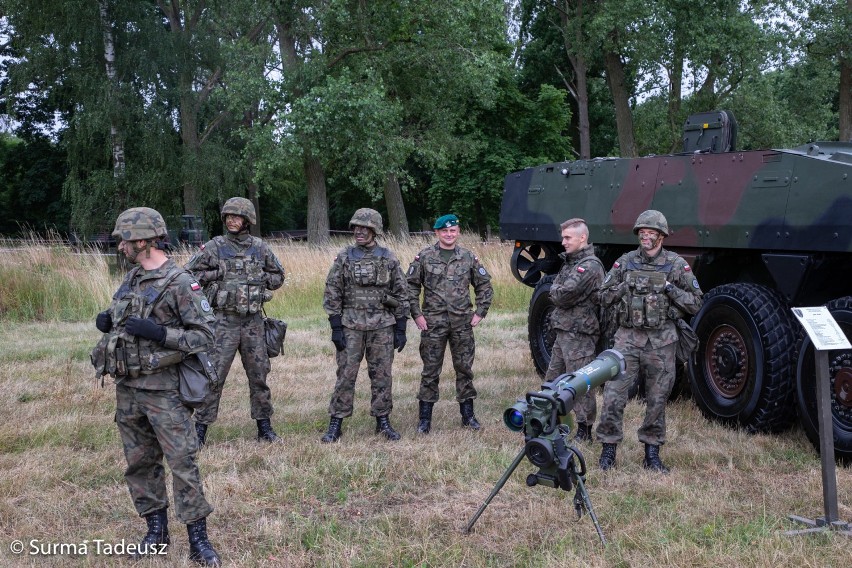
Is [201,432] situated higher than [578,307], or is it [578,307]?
[578,307]

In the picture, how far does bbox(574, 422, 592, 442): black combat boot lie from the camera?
21.9 feet

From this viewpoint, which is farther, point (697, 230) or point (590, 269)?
point (697, 230)

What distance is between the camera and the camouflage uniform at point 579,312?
21.2ft

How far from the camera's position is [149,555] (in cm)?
448

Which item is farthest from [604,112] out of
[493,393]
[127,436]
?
[127,436]

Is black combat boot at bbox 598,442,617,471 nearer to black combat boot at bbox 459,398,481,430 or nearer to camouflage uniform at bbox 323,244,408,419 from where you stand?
black combat boot at bbox 459,398,481,430

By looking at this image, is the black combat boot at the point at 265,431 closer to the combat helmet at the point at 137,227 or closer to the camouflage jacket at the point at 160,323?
the camouflage jacket at the point at 160,323

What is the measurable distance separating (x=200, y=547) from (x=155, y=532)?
311 mm

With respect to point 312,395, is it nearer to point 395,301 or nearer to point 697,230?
point 395,301

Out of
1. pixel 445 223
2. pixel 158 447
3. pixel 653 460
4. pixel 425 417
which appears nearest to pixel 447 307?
pixel 445 223

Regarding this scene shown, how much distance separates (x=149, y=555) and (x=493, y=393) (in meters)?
4.40

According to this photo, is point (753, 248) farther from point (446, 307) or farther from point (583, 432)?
point (446, 307)

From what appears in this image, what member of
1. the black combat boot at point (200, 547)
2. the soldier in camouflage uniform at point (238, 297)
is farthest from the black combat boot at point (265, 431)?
the black combat boot at point (200, 547)

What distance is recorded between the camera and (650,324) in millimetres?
5848
